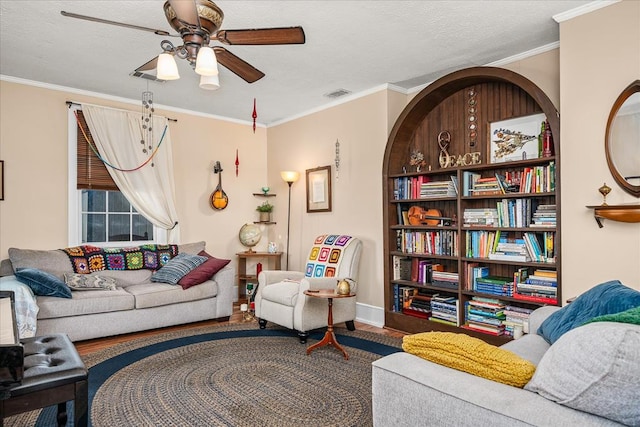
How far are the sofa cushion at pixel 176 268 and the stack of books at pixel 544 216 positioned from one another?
3.34 metres

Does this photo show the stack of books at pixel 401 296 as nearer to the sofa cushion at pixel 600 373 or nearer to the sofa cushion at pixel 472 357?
the sofa cushion at pixel 472 357

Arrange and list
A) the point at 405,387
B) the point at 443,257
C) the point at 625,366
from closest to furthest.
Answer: the point at 625,366, the point at 405,387, the point at 443,257

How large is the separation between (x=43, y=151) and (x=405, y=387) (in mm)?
4508

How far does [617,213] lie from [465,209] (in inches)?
53.4

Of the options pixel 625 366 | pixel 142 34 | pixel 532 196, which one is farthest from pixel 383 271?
pixel 625 366

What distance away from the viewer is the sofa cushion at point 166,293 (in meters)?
4.08

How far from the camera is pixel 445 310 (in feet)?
12.9

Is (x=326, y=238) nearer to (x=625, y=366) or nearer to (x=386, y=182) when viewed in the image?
(x=386, y=182)

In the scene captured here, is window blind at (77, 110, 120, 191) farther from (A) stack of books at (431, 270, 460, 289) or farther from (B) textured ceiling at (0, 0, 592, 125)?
(A) stack of books at (431, 270, 460, 289)

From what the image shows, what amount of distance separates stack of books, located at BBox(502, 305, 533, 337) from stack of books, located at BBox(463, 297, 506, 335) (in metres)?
0.04

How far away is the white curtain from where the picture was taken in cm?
468

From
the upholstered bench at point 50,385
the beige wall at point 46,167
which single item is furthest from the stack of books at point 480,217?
the beige wall at point 46,167

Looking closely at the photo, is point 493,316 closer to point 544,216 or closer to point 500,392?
point 544,216

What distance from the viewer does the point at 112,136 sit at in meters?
4.73
